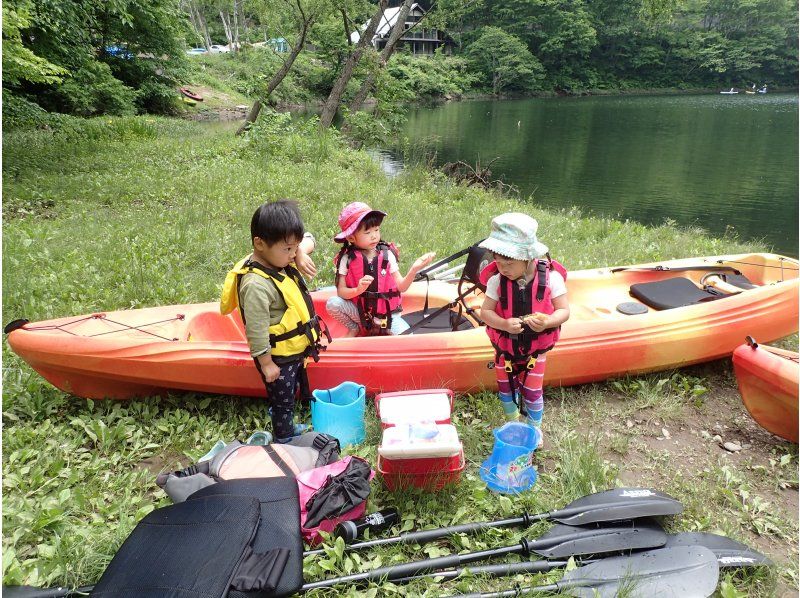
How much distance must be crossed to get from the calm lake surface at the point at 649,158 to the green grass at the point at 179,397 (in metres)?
3.37

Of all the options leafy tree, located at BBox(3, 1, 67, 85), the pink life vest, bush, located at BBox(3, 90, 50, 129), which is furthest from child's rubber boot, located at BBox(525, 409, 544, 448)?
bush, located at BBox(3, 90, 50, 129)

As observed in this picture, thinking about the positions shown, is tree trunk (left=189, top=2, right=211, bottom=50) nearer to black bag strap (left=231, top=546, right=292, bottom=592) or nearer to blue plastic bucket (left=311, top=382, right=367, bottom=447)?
blue plastic bucket (left=311, top=382, right=367, bottom=447)

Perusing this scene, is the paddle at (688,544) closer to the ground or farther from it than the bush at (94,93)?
closer to the ground

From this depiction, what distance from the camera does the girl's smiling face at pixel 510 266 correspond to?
2543 millimetres

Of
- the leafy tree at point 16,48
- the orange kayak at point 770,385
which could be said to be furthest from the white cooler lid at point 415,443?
the leafy tree at point 16,48

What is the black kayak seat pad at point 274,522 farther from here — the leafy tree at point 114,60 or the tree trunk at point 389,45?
the tree trunk at point 389,45

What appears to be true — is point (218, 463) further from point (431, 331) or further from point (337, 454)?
point (431, 331)

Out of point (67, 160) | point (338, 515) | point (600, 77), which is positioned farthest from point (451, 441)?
point (600, 77)

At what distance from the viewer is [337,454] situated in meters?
2.68

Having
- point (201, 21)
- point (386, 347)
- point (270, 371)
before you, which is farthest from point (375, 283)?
point (201, 21)

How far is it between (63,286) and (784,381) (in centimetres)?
526

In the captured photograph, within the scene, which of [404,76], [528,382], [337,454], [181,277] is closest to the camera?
[337,454]

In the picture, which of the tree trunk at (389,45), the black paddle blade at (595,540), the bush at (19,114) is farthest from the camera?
the tree trunk at (389,45)

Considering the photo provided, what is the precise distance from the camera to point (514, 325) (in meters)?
2.57
